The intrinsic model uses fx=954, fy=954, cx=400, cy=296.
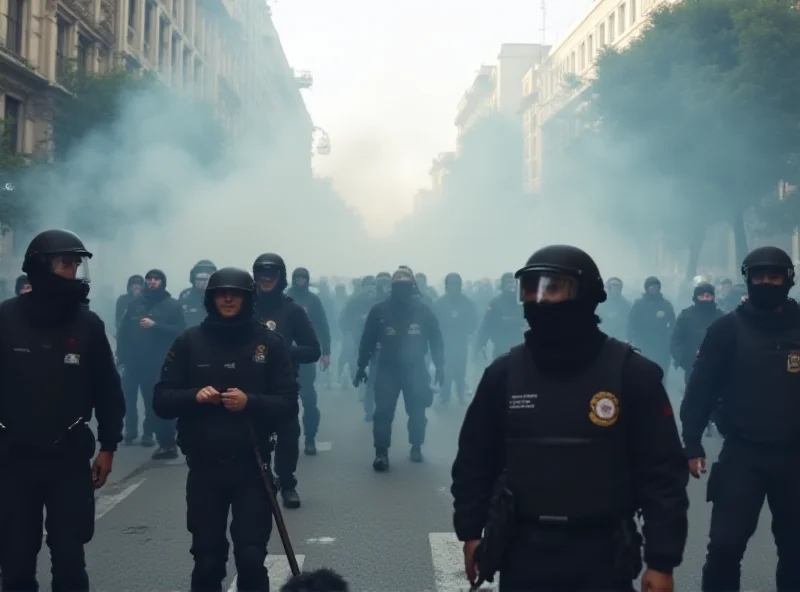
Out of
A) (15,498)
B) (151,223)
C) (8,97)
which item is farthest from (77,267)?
(151,223)

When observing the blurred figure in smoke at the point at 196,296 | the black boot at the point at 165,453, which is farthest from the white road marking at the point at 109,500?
the blurred figure in smoke at the point at 196,296

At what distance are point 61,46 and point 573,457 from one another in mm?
25907

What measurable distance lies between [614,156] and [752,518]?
31.1 metres

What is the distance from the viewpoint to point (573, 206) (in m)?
→ 57.4

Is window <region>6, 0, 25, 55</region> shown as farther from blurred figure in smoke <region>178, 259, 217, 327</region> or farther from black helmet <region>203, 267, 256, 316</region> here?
black helmet <region>203, 267, 256, 316</region>

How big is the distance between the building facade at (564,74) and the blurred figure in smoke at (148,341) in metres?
31.9

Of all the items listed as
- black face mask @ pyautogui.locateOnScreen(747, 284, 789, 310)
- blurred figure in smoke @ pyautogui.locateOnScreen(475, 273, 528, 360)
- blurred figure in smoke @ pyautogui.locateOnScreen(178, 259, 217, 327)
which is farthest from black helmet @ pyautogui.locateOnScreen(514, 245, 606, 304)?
blurred figure in smoke @ pyautogui.locateOnScreen(475, 273, 528, 360)

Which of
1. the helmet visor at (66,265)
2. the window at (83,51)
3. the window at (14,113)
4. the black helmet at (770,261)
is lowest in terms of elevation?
the helmet visor at (66,265)

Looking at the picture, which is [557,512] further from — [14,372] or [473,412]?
[14,372]

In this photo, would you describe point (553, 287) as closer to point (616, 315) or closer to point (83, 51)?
point (616, 315)

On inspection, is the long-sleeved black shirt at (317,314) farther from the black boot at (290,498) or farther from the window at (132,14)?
the window at (132,14)

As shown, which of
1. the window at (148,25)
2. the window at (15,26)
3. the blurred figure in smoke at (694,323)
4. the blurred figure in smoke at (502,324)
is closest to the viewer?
the blurred figure in smoke at (694,323)

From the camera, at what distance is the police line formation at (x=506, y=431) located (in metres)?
2.83

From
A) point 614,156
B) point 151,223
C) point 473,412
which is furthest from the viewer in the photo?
point 614,156
